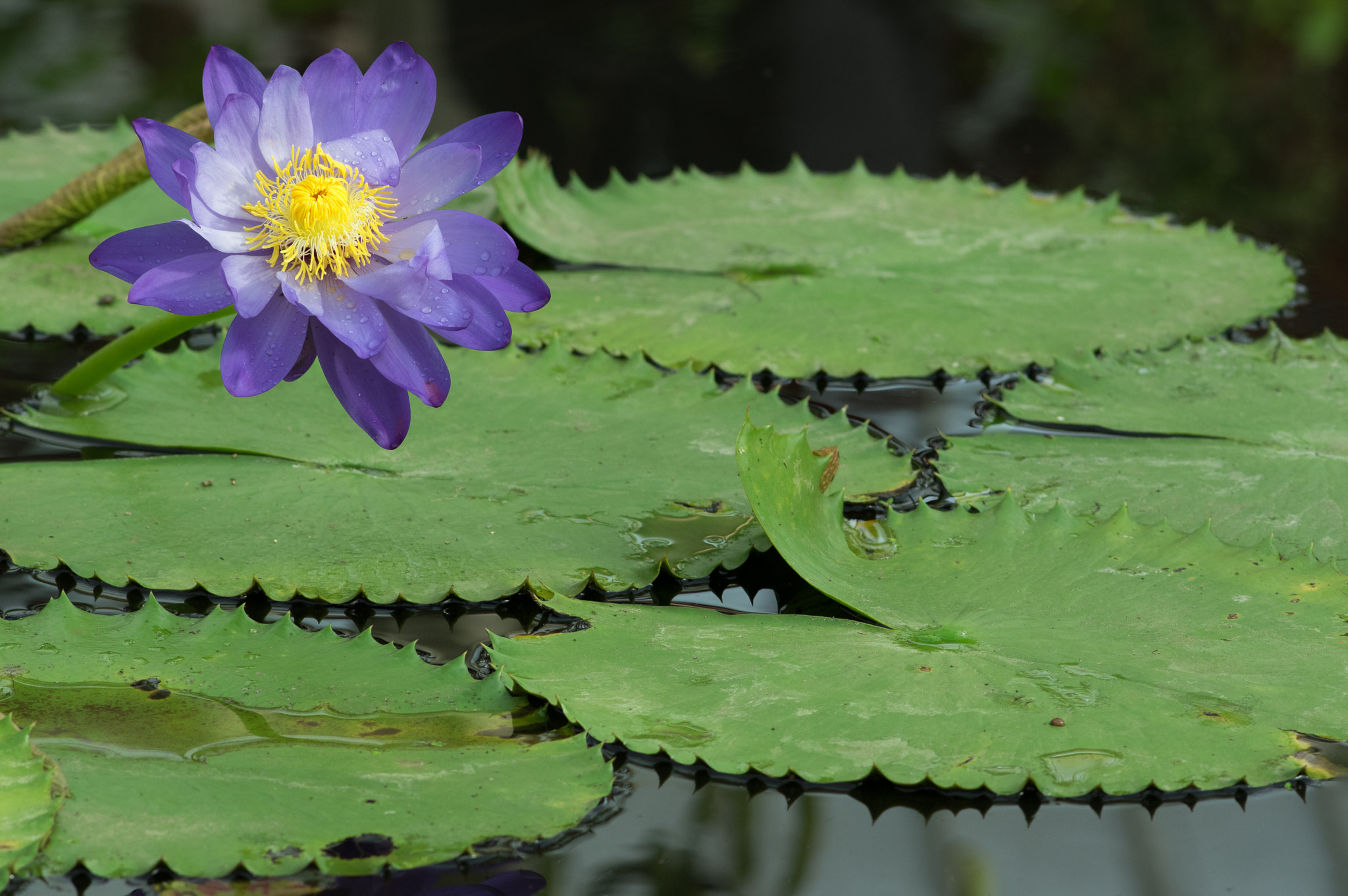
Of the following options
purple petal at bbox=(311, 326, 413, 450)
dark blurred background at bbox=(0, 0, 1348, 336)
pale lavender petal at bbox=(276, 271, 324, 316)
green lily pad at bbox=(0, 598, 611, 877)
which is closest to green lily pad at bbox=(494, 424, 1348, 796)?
green lily pad at bbox=(0, 598, 611, 877)

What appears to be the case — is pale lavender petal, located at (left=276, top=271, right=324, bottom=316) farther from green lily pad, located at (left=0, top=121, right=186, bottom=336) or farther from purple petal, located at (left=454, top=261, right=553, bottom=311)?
green lily pad, located at (left=0, top=121, right=186, bottom=336)

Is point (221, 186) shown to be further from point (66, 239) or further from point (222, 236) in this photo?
point (66, 239)

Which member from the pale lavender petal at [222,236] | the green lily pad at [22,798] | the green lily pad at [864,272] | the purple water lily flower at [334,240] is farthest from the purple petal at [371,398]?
the green lily pad at [864,272]

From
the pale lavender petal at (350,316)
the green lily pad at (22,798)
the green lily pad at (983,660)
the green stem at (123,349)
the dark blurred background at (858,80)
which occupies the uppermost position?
the dark blurred background at (858,80)

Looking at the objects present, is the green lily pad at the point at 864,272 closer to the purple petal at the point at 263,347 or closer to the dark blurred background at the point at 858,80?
the dark blurred background at the point at 858,80

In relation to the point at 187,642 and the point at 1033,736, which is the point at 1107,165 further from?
the point at 187,642

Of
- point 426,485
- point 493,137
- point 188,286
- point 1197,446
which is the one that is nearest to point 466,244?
point 493,137
